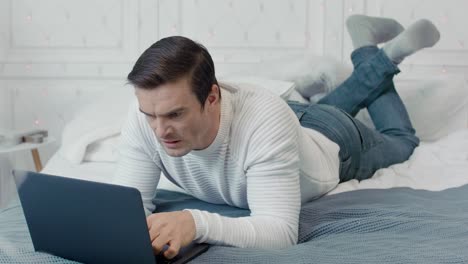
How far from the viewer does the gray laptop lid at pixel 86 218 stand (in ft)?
2.89

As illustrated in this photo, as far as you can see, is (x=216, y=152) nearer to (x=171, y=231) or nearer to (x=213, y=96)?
(x=213, y=96)

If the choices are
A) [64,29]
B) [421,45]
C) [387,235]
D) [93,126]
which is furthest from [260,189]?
[64,29]

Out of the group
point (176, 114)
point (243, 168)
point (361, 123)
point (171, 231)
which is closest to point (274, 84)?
point (361, 123)

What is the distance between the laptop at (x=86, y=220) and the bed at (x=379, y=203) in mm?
39

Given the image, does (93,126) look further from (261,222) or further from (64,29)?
(261,222)

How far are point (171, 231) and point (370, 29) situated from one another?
56.8 inches

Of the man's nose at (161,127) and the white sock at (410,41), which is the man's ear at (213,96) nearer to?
the man's nose at (161,127)

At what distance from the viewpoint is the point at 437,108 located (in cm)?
225

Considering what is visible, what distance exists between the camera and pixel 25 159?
8.81 ft

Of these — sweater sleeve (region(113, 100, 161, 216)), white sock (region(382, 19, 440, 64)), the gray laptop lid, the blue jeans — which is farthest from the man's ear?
white sock (region(382, 19, 440, 64))

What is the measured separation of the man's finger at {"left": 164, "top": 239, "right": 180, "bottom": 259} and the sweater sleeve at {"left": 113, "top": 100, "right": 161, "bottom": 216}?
34 cm

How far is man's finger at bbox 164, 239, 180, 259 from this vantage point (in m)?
0.97

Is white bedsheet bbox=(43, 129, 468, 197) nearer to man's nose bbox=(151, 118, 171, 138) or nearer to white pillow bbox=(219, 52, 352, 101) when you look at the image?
white pillow bbox=(219, 52, 352, 101)

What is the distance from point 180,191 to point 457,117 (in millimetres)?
1104
